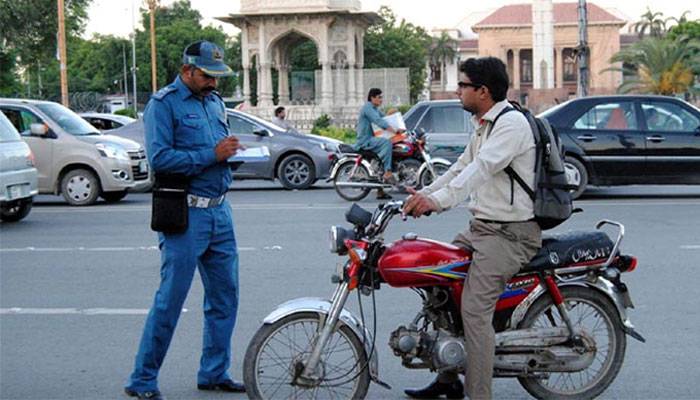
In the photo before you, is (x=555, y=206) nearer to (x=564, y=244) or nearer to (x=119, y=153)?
(x=564, y=244)

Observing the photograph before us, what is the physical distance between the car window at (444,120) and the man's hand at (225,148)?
1446 centimetres

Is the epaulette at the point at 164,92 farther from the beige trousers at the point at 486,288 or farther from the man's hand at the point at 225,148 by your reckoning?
the beige trousers at the point at 486,288

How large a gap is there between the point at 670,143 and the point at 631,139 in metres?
0.57

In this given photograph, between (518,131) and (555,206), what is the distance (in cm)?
40

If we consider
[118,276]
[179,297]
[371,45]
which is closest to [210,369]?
[179,297]

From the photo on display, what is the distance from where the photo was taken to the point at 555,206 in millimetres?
5359

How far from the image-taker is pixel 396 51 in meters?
90.0

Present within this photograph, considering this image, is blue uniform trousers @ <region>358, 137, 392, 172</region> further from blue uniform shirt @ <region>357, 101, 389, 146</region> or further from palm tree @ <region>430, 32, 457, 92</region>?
palm tree @ <region>430, 32, 457, 92</region>

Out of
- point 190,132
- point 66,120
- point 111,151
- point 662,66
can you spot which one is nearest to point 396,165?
point 111,151

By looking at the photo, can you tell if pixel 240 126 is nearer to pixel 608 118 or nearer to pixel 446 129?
pixel 446 129

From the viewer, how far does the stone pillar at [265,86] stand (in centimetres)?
5619

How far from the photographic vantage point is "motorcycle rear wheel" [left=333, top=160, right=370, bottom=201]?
17.6 metres

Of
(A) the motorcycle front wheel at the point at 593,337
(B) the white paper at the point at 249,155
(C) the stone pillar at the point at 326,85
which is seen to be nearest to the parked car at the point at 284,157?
(B) the white paper at the point at 249,155

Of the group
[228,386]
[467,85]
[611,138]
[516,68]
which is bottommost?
[228,386]
